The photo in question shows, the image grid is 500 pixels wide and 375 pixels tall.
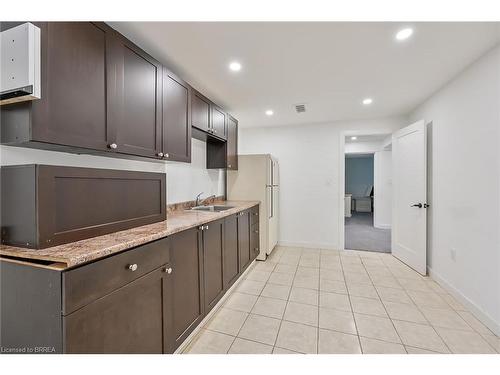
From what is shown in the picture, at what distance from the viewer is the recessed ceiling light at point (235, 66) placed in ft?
6.40

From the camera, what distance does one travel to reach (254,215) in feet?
10.3

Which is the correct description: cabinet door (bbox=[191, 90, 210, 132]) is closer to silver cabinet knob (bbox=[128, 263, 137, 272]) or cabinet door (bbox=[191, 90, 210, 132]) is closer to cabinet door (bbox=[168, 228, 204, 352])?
cabinet door (bbox=[168, 228, 204, 352])

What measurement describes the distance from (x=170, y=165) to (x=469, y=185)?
9.78 feet

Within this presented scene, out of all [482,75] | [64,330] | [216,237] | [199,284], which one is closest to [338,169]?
[482,75]

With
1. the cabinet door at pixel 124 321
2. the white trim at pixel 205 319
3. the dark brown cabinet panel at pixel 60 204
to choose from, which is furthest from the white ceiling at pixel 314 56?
the white trim at pixel 205 319

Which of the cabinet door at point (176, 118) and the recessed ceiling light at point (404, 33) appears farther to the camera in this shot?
the cabinet door at point (176, 118)

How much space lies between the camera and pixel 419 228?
287 centimetres

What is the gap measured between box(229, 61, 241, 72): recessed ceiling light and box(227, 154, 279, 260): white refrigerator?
148 centimetres

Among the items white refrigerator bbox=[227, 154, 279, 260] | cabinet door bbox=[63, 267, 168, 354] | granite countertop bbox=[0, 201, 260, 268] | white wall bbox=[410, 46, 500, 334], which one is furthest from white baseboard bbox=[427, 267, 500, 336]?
granite countertop bbox=[0, 201, 260, 268]

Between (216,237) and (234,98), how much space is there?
1.82 meters

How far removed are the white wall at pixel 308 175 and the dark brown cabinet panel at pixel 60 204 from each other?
3.13 meters

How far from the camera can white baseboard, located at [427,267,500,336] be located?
1747mm

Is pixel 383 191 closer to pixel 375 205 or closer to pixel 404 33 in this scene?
pixel 375 205

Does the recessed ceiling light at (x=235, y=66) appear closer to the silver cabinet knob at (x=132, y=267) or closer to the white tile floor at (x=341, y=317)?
the silver cabinet knob at (x=132, y=267)
